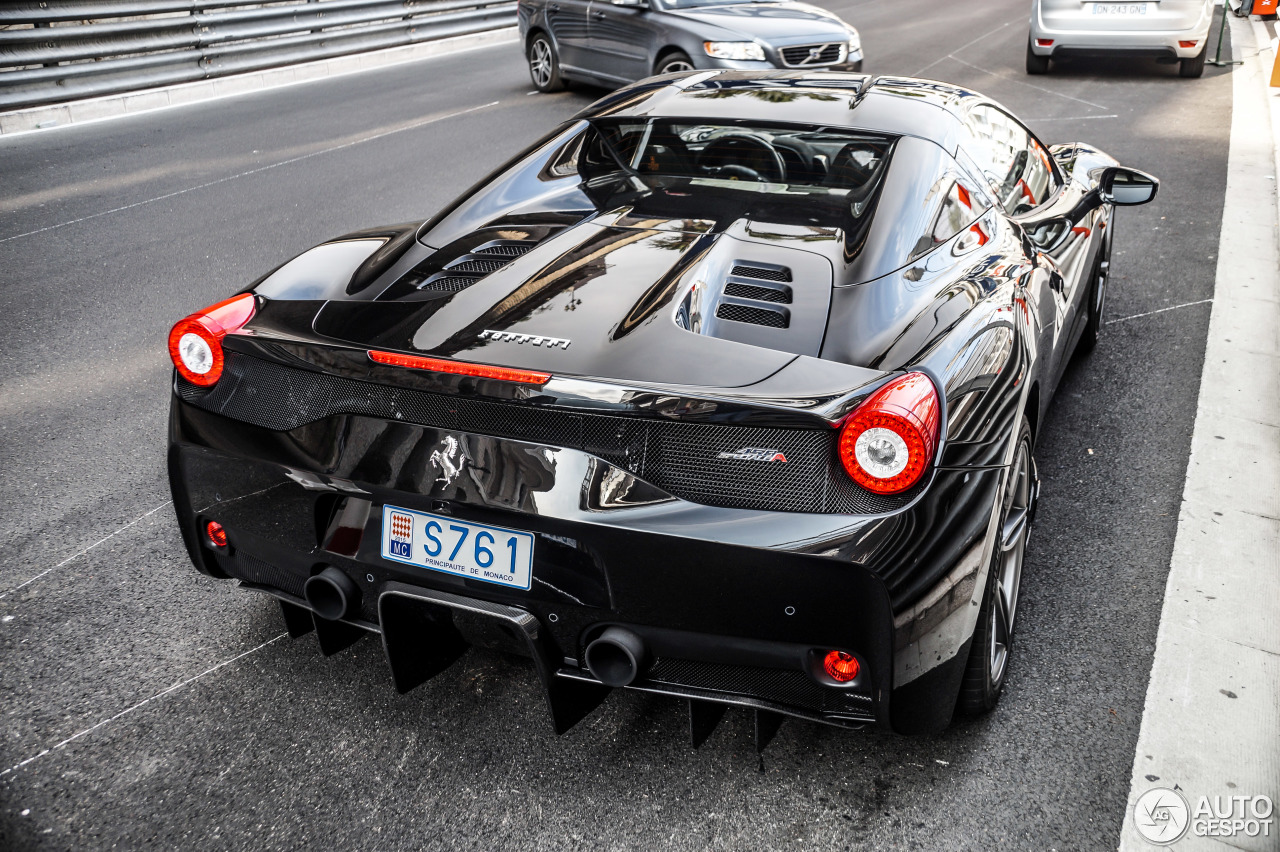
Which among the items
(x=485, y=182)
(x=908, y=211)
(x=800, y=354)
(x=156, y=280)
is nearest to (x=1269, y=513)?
(x=908, y=211)

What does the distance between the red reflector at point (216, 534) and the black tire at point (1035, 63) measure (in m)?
13.0

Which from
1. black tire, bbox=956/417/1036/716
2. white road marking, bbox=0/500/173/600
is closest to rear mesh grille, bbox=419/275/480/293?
black tire, bbox=956/417/1036/716

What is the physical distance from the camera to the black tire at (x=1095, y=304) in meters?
4.63

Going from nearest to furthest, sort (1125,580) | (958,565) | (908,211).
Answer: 1. (958,565)
2. (908,211)
3. (1125,580)

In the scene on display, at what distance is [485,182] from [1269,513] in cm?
284

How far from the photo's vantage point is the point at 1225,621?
9.89 feet

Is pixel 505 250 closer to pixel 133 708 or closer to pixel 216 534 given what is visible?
pixel 216 534

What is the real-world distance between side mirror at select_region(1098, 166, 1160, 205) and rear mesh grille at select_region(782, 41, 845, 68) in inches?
255

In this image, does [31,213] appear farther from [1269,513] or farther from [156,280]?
[1269,513]

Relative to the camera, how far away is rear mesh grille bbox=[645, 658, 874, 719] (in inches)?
85.9

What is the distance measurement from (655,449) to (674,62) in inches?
369

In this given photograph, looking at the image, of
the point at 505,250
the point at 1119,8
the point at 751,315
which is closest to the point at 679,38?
the point at 1119,8

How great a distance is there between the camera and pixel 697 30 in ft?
34.5

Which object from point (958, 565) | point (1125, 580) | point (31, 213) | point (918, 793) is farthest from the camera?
point (31, 213)
